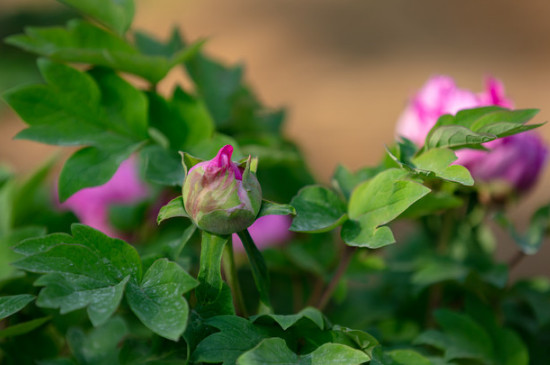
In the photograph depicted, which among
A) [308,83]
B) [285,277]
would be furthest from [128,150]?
[308,83]

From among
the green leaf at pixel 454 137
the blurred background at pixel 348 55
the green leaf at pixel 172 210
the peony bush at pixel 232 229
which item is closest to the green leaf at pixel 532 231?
the peony bush at pixel 232 229

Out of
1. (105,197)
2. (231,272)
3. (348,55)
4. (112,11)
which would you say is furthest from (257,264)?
(348,55)

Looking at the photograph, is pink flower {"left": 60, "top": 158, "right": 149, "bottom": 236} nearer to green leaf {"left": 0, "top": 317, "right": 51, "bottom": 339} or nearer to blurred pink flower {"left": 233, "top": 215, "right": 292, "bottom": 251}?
blurred pink flower {"left": 233, "top": 215, "right": 292, "bottom": 251}

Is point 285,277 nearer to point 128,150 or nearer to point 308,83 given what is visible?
point 128,150

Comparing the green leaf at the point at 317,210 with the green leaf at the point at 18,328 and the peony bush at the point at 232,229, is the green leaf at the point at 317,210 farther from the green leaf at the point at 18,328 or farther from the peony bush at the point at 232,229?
the green leaf at the point at 18,328

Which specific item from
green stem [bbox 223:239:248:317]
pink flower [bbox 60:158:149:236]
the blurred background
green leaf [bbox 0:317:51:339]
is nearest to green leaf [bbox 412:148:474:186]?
green stem [bbox 223:239:248:317]

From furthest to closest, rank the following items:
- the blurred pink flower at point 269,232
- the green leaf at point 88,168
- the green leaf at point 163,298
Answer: the blurred pink flower at point 269,232, the green leaf at point 88,168, the green leaf at point 163,298

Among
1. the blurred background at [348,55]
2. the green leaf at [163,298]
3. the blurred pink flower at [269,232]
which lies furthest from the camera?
the blurred background at [348,55]
